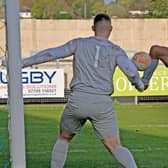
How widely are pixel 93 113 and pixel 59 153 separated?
2.55 feet

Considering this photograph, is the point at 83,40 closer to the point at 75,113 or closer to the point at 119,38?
the point at 75,113

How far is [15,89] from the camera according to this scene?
589 cm

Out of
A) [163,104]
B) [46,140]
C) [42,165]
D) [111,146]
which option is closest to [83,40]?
[111,146]

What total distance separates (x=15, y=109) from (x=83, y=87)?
126cm

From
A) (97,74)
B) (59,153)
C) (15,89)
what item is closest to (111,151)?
(59,153)

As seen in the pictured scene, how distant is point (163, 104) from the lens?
74.4ft

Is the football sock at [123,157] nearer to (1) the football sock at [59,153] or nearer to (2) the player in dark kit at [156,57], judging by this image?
(1) the football sock at [59,153]

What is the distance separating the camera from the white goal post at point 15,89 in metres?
5.80

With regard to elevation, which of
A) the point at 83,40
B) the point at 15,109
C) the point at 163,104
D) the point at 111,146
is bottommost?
the point at 163,104

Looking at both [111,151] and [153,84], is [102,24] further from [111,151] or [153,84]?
[153,84]

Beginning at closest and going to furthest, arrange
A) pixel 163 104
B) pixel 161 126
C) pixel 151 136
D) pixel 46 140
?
pixel 46 140 < pixel 151 136 < pixel 161 126 < pixel 163 104

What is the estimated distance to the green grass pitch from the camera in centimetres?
1015

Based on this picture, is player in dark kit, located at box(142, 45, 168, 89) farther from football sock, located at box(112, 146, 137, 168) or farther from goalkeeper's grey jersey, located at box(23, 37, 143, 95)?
football sock, located at box(112, 146, 137, 168)

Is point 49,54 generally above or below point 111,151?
above
